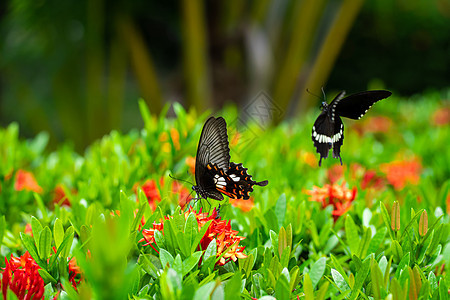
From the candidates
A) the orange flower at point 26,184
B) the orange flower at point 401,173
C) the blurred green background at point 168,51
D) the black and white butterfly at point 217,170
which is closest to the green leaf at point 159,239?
the black and white butterfly at point 217,170

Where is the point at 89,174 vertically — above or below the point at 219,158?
above

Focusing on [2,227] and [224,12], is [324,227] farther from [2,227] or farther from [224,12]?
[224,12]

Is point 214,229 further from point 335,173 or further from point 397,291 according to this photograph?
point 335,173

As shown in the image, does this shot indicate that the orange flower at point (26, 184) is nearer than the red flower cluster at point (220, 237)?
No

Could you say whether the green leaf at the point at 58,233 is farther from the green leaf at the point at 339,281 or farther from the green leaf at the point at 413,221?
the green leaf at the point at 413,221

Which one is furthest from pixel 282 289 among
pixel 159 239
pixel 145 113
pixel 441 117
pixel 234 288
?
pixel 441 117

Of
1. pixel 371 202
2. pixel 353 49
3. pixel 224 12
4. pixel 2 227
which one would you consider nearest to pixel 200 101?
pixel 224 12
